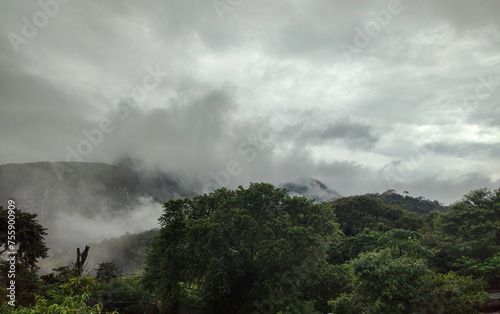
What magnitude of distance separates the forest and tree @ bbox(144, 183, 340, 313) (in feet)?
0.26

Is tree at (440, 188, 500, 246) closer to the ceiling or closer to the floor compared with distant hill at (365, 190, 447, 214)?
Answer: closer to the floor

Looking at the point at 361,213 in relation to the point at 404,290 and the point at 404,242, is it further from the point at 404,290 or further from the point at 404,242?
the point at 404,290

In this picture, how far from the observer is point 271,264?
1853 centimetres

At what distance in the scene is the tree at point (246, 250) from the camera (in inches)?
718

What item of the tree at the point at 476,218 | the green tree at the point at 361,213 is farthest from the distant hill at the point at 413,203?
Answer: the tree at the point at 476,218

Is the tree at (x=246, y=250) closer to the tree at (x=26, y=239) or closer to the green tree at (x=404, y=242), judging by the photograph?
the green tree at (x=404, y=242)

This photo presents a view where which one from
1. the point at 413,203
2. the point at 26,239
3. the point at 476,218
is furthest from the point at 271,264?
the point at 413,203

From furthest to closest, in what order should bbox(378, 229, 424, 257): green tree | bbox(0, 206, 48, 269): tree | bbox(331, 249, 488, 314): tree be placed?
bbox(0, 206, 48, 269): tree → bbox(378, 229, 424, 257): green tree → bbox(331, 249, 488, 314): tree

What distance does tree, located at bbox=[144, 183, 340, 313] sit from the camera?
1823 centimetres

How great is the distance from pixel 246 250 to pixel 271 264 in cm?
285

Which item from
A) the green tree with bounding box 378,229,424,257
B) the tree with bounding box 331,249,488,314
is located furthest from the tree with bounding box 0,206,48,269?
the green tree with bounding box 378,229,424,257

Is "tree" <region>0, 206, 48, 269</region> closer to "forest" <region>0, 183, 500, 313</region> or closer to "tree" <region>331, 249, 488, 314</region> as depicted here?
"forest" <region>0, 183, 500, 313</region>

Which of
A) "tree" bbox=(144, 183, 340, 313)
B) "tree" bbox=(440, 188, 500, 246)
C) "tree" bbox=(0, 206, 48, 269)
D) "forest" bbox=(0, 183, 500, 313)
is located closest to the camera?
"forest" bbox=(0, 183, 500, 313)

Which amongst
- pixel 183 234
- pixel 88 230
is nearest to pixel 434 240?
pixel 183 234
